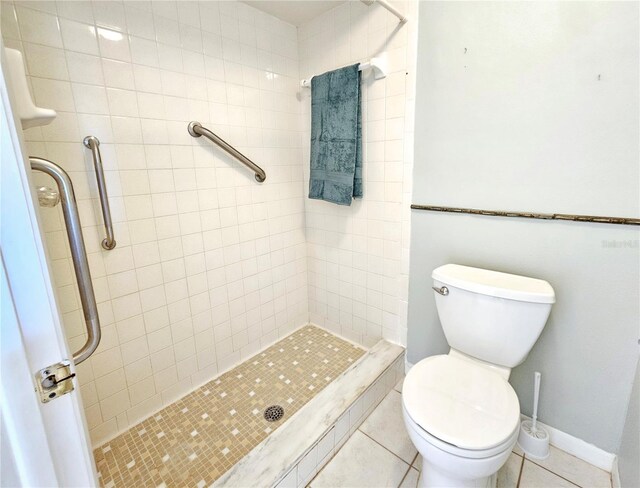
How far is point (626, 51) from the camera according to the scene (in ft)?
3.20

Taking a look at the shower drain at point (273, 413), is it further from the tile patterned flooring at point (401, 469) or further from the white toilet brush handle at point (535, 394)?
the white toilet brush handle at point (535, 394)

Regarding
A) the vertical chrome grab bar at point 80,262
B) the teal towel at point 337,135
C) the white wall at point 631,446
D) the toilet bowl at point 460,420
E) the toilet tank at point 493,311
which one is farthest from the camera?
the teal towel at point 337,135

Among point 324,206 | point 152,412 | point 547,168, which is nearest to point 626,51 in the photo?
point 547,168

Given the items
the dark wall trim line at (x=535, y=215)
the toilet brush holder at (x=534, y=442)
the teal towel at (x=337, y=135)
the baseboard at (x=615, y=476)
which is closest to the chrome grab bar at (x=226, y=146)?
the teal towel at (x=337, y=135)

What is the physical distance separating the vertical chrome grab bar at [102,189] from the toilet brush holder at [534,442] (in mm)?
1892

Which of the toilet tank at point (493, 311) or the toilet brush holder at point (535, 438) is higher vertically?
the toilet tank at point (493, 311)

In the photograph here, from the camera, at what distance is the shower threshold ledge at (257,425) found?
117 centimetres

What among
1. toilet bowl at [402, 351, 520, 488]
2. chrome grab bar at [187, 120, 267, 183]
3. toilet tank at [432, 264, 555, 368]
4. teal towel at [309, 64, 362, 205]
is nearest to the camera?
toilet bowl at [402, 351, 520, 488]

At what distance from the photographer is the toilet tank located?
112 centimetres

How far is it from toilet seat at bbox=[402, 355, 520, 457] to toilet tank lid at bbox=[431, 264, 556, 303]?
296 mm

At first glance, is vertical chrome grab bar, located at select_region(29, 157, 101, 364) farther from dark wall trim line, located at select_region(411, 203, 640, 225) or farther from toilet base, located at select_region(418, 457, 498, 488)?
dark wall trim line, located at select_region(411, 203, 640, 225)

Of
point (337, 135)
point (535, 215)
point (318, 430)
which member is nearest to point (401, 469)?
point (318, 430)

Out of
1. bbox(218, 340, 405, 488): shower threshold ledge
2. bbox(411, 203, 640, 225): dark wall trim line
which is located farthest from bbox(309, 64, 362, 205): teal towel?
bbox(218, 340, 405, 488): shower threshold ledge

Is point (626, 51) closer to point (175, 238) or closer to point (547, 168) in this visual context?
point (547, 168)
